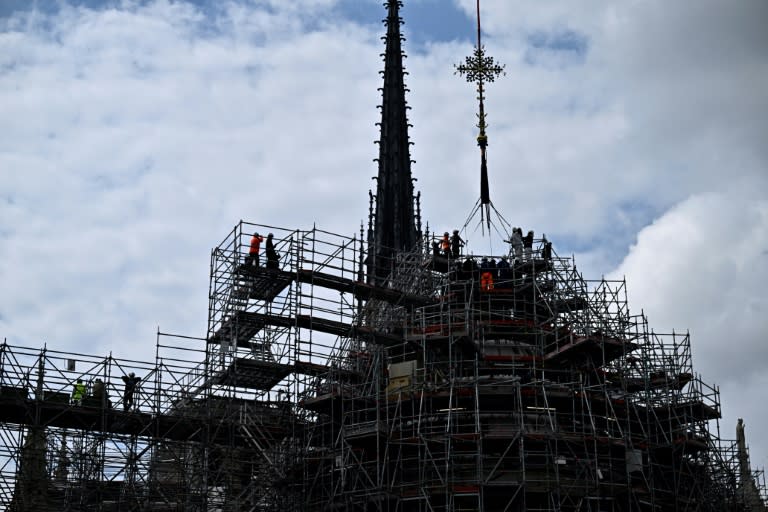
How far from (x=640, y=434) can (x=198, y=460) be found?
2090 centimetres

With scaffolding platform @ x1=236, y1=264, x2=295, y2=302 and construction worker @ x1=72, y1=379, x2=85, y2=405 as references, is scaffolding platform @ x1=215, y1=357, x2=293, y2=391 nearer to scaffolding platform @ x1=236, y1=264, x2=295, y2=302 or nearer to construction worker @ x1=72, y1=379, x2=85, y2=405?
scaffolding platform @ x1=236, y1=264, x2=295, y2=302

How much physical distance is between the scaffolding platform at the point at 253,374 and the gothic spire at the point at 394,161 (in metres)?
44.3

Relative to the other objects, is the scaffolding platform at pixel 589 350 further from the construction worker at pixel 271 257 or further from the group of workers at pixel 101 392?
the group of workers at pixel 101 392

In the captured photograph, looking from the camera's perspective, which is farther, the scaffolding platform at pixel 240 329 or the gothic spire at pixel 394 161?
the gothic spire at pixel 394 161

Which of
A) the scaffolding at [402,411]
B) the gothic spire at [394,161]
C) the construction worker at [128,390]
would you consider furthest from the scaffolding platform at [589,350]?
the gothic spire at [394,161]

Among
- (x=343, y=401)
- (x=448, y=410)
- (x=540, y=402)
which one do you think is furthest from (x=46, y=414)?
(x=540, y=402)

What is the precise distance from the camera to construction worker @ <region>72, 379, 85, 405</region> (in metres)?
56.6

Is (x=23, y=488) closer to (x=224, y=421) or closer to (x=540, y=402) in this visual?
(x=224, y=421)

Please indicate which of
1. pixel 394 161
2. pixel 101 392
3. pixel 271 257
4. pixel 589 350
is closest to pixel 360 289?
pixel 271 257

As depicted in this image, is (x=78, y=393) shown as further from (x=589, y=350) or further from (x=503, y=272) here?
(x=589, y=350)

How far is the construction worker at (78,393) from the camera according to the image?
56.6m

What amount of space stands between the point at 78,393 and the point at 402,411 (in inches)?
578

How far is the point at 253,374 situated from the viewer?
204ft

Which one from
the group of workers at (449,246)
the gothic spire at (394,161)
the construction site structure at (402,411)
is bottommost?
the construction site structure at (402,411)
